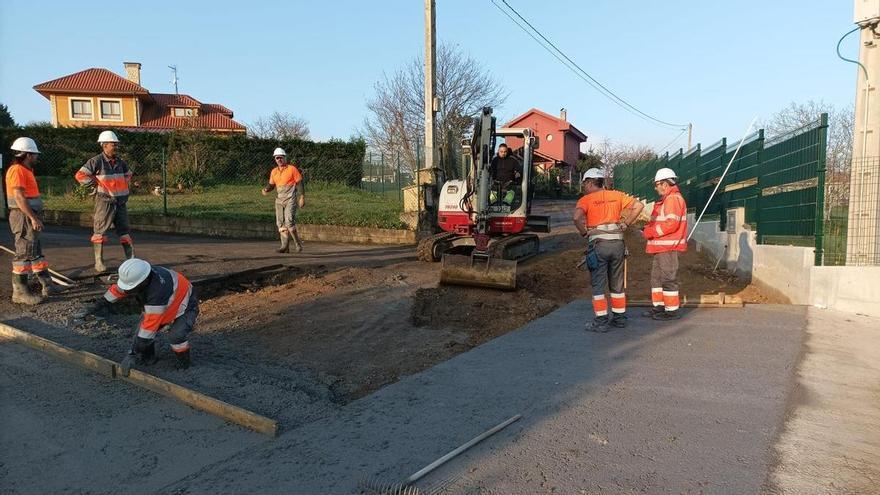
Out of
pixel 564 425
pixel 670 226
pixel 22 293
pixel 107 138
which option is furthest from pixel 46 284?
pixel 670 226

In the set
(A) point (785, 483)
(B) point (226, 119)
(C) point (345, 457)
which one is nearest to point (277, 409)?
(C) point (345, 457)

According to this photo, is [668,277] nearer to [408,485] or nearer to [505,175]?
[408,485]

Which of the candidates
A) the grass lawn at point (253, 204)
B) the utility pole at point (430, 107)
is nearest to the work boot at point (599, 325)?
the utility pole at point (430, 107)

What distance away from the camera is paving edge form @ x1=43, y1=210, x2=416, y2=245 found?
587 inches

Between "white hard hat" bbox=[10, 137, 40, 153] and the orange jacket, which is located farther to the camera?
"white hard hat" bbox=[10, 137, 40, 153]

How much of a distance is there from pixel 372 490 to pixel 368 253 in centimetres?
1001

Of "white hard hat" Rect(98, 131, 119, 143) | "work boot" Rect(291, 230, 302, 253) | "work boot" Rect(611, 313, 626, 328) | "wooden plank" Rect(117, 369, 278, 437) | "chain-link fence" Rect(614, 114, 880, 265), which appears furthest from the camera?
"work boot" Rect(291, 230, 302, 253)

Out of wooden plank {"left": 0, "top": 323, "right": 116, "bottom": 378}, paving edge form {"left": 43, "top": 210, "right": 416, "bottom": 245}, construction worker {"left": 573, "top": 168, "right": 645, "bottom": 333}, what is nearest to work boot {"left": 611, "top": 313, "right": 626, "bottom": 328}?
construction worker {"left": 573, "top": 168, "right": 645, "bottom": 333}

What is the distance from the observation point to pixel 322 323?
21.1 feet

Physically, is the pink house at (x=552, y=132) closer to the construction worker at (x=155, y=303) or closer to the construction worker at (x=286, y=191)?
the construction worker at (x=286, y=191)

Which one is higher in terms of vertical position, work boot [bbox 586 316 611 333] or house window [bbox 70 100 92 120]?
house window [bbox 70 100 92 120]

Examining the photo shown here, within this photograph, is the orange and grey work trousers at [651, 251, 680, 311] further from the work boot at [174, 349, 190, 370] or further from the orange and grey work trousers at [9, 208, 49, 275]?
the orange and grey work trousers at [9, 208, 49, 275]

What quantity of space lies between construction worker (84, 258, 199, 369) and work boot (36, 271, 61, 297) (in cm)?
294

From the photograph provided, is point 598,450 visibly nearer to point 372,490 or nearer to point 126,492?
point 372,490
